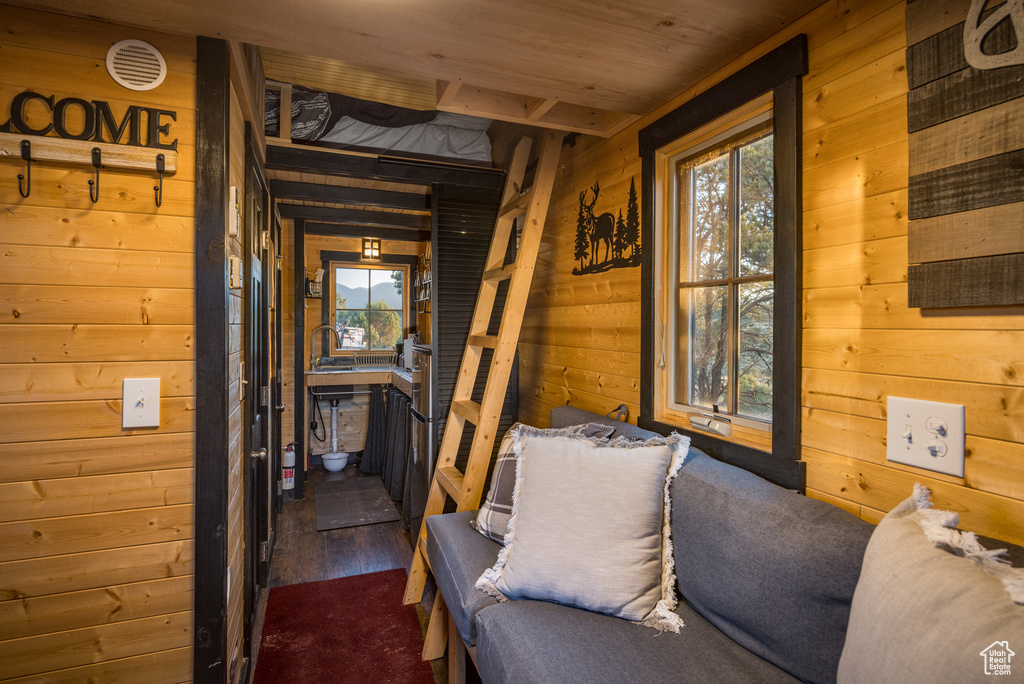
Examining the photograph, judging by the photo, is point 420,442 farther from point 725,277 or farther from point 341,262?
point 341,262

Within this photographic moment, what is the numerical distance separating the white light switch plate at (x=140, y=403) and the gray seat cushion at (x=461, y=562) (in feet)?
3.45

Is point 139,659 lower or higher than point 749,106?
lower

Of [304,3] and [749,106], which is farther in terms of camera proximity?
[749,106]

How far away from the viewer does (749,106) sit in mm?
1601

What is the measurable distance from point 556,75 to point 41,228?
63.5 inches

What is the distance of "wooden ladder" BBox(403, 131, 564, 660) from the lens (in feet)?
7.69

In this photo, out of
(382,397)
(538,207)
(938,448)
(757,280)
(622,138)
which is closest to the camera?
(938,448)

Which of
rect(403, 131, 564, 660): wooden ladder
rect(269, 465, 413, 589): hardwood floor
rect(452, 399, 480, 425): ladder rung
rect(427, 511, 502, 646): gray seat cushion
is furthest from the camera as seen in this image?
rect(269, 465, 413, 589): hardwood floor

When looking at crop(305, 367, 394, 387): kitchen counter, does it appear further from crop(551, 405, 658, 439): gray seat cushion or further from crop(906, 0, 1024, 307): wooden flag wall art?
crop(906, 0, 1024, 307): wooden flag wall art

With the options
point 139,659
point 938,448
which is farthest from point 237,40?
point 938,448

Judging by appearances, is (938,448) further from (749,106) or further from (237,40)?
(237,40)

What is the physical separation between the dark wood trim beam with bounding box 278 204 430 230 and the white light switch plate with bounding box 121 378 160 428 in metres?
3.08

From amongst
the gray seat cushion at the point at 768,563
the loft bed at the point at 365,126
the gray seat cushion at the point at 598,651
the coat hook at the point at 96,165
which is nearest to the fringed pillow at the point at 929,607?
the gray seat cushion at the point at 768,563

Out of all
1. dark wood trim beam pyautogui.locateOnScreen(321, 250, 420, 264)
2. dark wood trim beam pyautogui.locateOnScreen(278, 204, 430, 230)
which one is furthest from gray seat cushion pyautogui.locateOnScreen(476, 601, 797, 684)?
dark wood trim beam pyautogui.locateOnScreen(321, 250, 420, 264)
